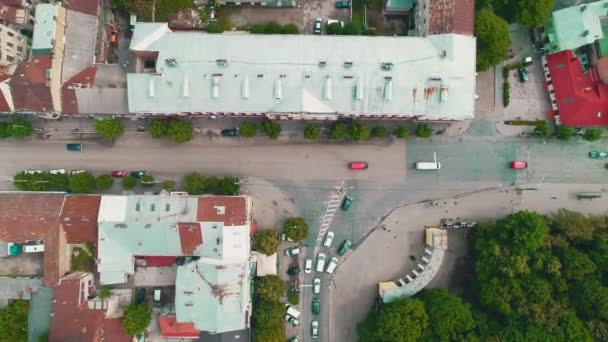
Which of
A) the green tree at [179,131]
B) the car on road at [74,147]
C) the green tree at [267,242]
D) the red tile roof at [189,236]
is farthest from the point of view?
the car on road at [74,147]

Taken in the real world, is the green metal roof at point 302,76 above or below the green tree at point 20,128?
above

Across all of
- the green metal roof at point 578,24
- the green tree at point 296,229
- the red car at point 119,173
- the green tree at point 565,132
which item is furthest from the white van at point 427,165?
the red car at point 119,173

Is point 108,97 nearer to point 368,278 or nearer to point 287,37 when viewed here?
point 287,37

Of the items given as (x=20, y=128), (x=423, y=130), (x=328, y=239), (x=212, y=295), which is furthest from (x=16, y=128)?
(x=423, y=130)

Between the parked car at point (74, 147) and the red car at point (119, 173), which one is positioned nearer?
the red car at point (119, 173)

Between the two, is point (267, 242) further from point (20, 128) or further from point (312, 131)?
point (20, 128)

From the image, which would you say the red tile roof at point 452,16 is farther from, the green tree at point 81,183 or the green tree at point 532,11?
the green tree at point 81,183
